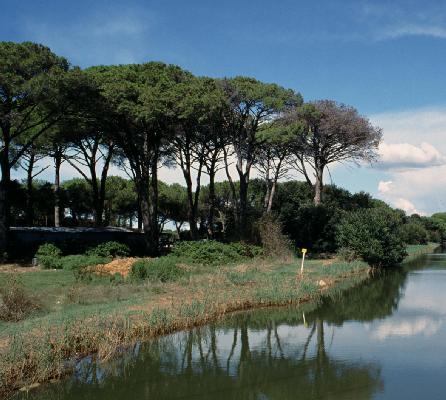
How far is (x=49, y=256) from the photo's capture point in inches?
1075

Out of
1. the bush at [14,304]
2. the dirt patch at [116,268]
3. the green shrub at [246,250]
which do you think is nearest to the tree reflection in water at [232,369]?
the bush at [14,304]

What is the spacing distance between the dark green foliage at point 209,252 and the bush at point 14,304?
553 inches

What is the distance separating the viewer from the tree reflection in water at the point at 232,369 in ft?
33.0

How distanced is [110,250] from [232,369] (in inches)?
756

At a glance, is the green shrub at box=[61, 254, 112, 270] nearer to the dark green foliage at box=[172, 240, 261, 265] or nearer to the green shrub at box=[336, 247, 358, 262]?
the dark green foliage at box=[172, 240, 261, 265]

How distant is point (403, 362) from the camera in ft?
39.8

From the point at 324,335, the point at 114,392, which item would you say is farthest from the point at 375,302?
the point at 114,392

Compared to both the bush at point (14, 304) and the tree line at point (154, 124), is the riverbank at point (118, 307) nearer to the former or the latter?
the bush at point (14, 304)

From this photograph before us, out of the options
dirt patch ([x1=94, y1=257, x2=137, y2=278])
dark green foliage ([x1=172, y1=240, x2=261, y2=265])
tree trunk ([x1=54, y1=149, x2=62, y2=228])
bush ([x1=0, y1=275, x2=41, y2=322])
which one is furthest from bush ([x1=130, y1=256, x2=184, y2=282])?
A: tree trunk ([x1=54, y1=149, x2=62, y2=228])

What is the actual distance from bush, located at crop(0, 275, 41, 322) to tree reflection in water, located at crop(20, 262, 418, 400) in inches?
144

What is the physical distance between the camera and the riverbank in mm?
10297

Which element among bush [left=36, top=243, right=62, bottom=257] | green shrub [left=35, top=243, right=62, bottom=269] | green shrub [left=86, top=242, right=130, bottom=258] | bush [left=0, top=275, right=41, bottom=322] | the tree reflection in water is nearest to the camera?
the tree reflection in water

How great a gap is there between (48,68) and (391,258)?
1030 inches

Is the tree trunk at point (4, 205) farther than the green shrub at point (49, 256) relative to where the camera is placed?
Yes
